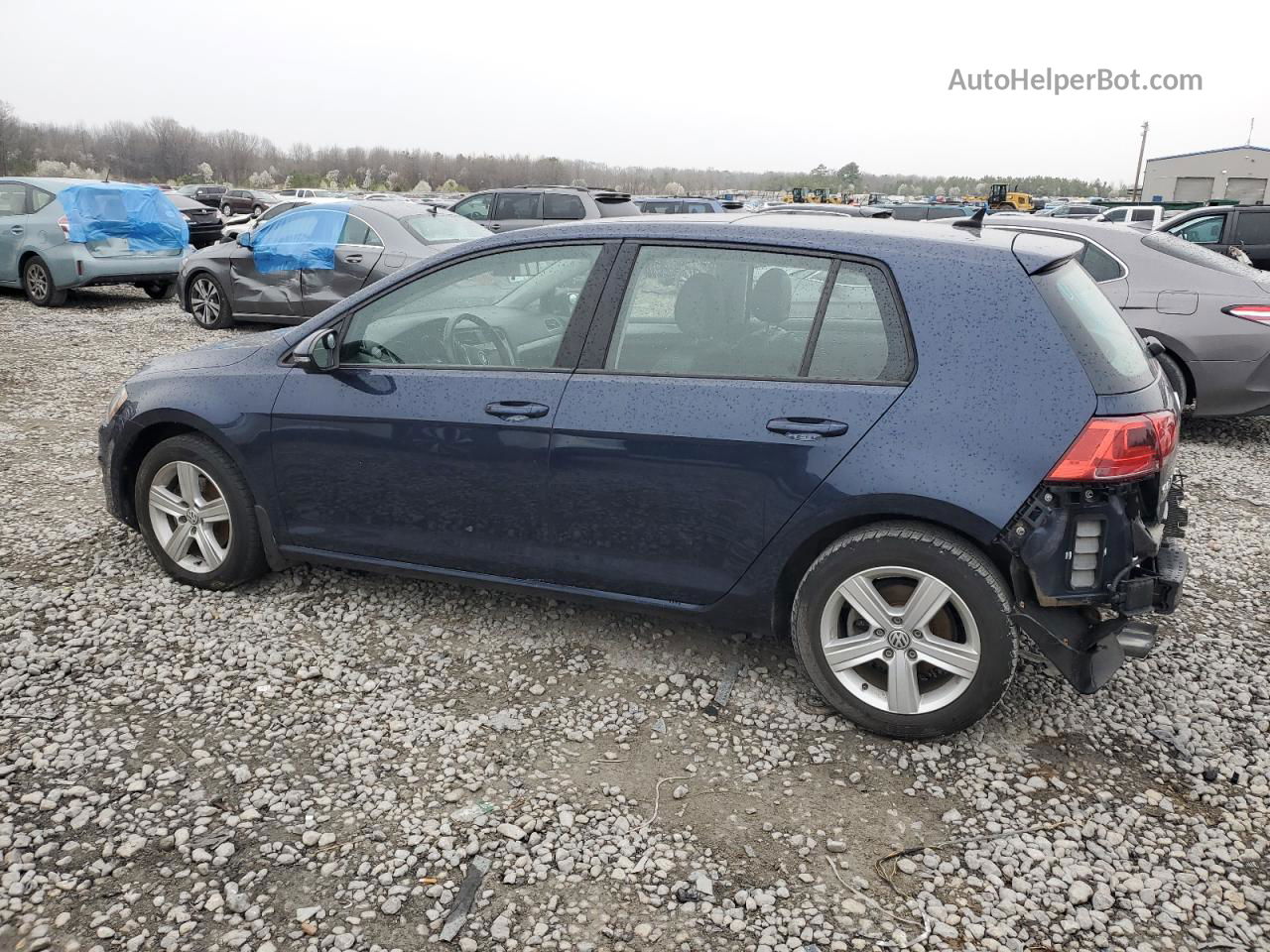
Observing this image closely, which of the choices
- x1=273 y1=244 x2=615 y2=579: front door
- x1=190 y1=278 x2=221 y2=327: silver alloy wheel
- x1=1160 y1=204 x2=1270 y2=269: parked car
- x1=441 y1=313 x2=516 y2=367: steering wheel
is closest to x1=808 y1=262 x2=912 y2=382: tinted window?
Answer: x1=273 y1=244 x2=615 y2=579: front door

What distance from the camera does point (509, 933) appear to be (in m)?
2.40

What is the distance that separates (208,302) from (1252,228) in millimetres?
15529

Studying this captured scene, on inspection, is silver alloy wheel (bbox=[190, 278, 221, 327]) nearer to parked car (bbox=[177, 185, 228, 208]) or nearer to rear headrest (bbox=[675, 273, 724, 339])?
rear headrest (bbox=[675, 273, 724, 339])

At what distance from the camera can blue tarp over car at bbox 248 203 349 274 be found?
10672 millimetres

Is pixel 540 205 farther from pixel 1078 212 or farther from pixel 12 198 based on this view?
pixel 1078 212

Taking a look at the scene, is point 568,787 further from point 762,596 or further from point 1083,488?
point 1083,488

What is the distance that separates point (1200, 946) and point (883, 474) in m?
1.48

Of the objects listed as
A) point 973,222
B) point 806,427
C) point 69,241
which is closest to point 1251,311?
point 973,222

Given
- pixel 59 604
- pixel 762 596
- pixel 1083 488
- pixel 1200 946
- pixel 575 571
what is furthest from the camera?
pixel 59 604

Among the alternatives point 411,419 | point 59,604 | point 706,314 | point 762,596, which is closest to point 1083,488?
point 762,596

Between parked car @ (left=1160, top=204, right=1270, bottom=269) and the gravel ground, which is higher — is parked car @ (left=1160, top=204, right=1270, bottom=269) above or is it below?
above

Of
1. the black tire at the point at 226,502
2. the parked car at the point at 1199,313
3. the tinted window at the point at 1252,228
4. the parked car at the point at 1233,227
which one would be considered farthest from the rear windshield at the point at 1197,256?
the tinted window at the point at 1252,228

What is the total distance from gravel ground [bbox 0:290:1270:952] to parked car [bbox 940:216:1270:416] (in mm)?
3010

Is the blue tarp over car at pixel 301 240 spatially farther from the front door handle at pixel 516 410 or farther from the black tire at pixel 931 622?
the black tire at pixel 931 622
